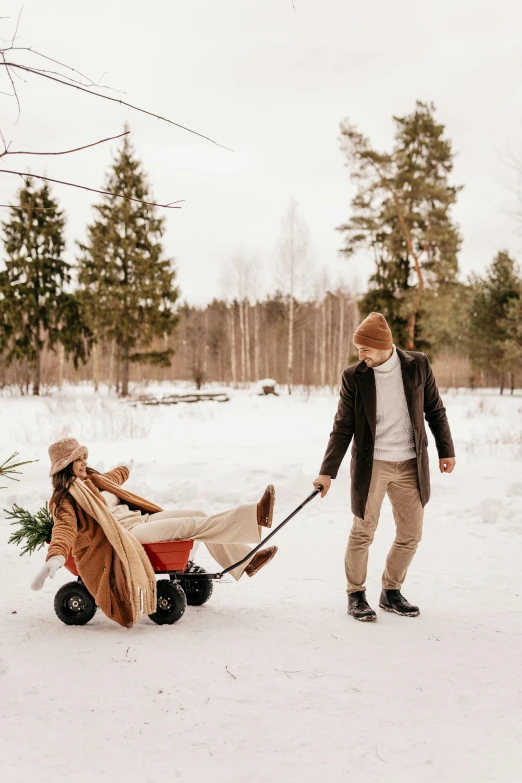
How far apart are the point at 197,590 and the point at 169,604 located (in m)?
0.40

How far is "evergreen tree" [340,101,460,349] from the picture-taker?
986 inches

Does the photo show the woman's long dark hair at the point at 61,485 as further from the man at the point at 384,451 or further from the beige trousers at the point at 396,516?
the beige trousers at the point at 396,516

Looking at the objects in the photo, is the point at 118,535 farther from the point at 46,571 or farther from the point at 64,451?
the point at 64,451

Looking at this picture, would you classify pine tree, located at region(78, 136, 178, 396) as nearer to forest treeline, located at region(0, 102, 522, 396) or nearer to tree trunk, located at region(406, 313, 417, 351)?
forest treeline, located at region(0, 102, 522, 396)

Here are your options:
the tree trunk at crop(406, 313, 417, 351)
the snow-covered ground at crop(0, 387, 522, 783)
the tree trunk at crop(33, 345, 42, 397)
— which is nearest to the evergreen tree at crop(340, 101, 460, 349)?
the tree trunk at crop(406, 313, 417, 351)

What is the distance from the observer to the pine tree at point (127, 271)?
88.6 ft

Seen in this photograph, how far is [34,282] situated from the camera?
27891mm

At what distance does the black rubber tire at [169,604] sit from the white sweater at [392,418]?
152cm

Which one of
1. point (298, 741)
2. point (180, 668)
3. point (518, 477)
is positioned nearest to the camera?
point (298, 741)

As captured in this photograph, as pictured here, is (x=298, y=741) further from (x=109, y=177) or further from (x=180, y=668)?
(x=109, y=177)

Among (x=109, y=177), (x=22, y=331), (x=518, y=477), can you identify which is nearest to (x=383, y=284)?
(x=109, y=177)

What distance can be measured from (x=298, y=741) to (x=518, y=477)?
6.46 metres

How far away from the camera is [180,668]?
3297 millimetres

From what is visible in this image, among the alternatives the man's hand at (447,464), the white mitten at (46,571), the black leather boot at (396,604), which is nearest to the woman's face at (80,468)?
the white mitten at (46,571)
